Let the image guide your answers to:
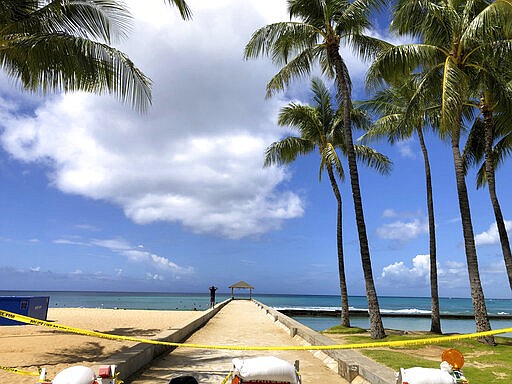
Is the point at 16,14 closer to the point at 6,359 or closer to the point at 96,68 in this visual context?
the point at 96,68

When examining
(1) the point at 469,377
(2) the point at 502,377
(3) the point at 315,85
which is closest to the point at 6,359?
(1) the point at 469,377

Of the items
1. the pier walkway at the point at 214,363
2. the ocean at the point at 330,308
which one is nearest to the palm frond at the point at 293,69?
the pier walkway at the point at 214,363

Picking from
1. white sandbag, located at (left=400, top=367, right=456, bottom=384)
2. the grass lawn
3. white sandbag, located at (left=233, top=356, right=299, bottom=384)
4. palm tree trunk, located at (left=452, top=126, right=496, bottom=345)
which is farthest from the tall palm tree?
white sandbag, located at (left=233, top=356, right=299, bottom=384)

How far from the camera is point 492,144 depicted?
16.2 meters

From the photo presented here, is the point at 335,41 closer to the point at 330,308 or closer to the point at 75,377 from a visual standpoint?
the point at 75,377

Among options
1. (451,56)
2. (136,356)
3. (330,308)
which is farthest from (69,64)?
(330,308)

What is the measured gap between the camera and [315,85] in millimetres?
21328

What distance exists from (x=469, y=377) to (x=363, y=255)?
673cm

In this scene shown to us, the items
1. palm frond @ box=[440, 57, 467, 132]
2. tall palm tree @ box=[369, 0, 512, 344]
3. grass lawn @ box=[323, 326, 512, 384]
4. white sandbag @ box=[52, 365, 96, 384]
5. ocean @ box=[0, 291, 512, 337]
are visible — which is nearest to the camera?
white sandbag @ box=[52, 365, 96, 384]

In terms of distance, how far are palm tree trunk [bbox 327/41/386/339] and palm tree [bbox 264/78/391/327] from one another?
400 cm

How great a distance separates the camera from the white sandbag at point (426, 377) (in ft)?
11.6

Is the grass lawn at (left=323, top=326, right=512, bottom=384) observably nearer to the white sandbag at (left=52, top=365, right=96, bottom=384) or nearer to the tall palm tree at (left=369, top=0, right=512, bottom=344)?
the tall palm tree at (left=369, top=0, right=512, bottom=344)

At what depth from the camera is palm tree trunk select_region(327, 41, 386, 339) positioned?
13.9 meters

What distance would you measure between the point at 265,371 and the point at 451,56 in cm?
1287
